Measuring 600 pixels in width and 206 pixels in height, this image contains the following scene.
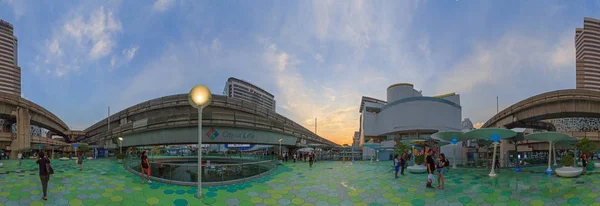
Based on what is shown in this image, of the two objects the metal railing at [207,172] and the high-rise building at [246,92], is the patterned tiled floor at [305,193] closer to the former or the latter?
the metal railing at [207,172]

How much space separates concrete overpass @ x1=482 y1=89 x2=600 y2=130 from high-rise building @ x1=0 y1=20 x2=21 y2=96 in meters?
171

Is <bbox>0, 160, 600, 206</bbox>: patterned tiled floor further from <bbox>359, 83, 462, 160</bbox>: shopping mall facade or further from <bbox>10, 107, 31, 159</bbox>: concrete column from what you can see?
<bbox>359, 83, 462, 160</bbox>: shopping mall facade

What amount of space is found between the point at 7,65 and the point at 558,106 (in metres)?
180

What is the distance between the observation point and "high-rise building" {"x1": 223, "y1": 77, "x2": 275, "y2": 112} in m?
150

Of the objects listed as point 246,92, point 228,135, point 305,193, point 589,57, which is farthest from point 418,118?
point 589,57

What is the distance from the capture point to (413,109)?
69812 millimetres

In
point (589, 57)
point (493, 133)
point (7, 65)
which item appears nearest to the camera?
point (493, 133)

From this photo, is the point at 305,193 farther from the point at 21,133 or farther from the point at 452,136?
the point at 21,133

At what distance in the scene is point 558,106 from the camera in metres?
38.5

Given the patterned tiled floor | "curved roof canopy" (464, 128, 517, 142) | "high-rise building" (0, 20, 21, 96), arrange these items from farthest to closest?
"high-rise building" (0, 20, 21, 96)
"curved roof canopy" (464, 128, 517, 142)
the patterned tiled floor

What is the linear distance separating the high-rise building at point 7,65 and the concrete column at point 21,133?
105 meters

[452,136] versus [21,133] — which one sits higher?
[452,136]

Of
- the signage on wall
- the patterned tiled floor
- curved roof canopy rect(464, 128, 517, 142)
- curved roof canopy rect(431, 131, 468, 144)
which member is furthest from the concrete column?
curved roof canopy rect(464, 128, 517, 142)

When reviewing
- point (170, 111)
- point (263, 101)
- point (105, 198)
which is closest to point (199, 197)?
point (105, 198)
